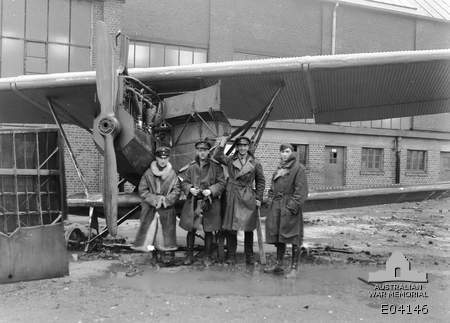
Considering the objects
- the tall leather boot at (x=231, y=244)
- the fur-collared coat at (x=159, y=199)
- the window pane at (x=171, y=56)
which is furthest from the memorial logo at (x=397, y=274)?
the window pane at (x=171, y=56)

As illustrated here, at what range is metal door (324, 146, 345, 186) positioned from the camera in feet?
79.2

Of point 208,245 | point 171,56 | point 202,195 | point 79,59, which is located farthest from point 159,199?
point 171,56

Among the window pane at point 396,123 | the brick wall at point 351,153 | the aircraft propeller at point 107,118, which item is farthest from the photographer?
the window pane at point 396,123

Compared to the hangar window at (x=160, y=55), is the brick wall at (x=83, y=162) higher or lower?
lower

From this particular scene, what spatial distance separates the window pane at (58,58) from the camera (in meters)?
17.2

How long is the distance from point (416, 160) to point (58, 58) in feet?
66.2

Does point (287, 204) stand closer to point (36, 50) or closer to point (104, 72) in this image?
point (104, 72)

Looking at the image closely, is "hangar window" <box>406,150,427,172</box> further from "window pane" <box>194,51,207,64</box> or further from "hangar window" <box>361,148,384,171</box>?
"window pane" <box>194,51,207,64</box>

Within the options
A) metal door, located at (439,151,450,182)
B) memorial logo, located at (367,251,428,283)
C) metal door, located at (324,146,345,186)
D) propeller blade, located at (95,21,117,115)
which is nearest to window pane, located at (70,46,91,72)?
propeller blade, located at (95,21,117,115)

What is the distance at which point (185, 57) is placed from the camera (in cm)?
2142

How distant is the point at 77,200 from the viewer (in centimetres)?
788

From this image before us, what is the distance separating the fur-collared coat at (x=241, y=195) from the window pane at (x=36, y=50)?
1303cm

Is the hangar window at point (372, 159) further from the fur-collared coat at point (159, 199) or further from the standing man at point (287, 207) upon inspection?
the fur-collared coat at point (159, 199)

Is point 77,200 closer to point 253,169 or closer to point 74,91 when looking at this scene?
point 74,91
